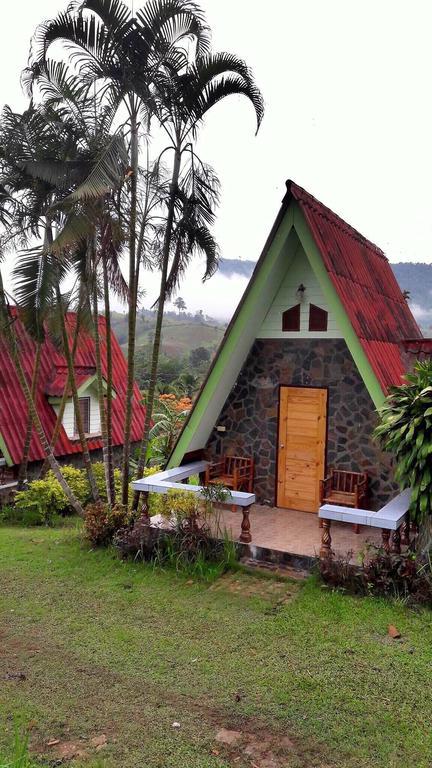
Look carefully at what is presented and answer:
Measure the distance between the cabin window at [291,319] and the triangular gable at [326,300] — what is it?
334mm

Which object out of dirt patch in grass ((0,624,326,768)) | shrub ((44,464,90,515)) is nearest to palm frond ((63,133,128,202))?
dirt patch in grass ((0,624,326,768))

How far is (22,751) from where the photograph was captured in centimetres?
401

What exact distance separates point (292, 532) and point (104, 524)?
9.78 feet

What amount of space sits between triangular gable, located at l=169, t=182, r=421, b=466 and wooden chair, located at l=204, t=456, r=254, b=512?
51 cm

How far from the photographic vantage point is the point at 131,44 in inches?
336

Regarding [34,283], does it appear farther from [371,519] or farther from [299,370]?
[371,519]

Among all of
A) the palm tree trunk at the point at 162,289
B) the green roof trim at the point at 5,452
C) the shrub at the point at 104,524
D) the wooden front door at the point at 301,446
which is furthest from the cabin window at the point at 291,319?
the green roof trim at the point at 5,452

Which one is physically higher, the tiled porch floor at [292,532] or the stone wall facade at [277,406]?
the stone wall facade at [277,406]

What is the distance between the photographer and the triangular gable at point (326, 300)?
8.09 meters

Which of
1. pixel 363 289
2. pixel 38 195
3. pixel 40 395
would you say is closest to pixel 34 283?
pixel 38 195

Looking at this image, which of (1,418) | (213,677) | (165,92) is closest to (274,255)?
(165,92)

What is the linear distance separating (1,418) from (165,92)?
8454 mm

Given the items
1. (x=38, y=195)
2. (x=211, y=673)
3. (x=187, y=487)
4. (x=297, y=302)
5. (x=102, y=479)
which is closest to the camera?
(x=211, y=673)

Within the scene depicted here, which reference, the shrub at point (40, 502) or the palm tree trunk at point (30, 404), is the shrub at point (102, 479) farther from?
the palm tree trunk at point (30, 404)
